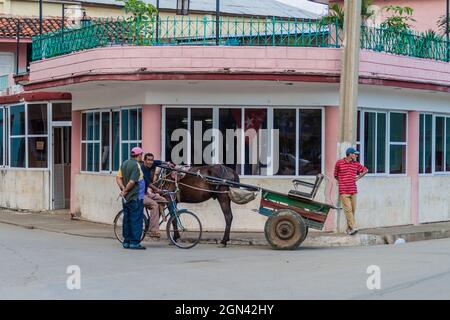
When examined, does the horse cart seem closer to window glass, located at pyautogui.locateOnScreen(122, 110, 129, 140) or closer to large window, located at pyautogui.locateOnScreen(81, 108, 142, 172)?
large window, located at pyautogui.locateOnScreen(81, 108, 142, 172)

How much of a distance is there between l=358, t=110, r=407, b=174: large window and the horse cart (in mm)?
4359

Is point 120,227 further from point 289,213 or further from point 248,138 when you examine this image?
point 248,138

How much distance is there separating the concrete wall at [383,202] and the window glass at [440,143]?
1.97 metres

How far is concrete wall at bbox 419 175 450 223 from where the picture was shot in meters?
21.5

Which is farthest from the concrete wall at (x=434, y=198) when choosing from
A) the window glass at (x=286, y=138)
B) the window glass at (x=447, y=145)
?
the window glass at (x=286, y=138)

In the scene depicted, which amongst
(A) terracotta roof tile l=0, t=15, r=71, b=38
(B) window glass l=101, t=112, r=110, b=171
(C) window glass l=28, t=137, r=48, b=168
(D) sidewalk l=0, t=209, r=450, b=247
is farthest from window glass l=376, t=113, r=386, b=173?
(A) terracotta roof tile l=0, t=15, r=71, b=38

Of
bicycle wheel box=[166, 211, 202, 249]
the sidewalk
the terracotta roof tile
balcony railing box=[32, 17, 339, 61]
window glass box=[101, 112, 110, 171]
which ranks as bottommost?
the sidewalk

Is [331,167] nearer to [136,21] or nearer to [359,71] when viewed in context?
[359,71]

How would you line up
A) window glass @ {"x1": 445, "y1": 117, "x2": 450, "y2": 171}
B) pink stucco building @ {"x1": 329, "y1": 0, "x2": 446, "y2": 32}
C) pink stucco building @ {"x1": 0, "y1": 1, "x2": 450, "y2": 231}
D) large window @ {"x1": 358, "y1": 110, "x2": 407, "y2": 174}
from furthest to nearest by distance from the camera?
pink stucco building @ {"x1": 329, "y1": 0, "x2": 446, "y2": 32}, window glass @ {"x1": 445, "y1": 117, "x2": 450, "y2": 171}, large window @ {"x1": 358, "y1": 110, "x2": 407, "y2": 174}, pink stucco building @ {"x1": 0, "y1": 1, "x2": 450, "y2": 231}

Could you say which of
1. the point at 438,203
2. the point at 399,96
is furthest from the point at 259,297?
the point at 438,203

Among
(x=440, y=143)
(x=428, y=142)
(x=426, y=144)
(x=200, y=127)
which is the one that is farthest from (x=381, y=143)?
(x=200, y=127)

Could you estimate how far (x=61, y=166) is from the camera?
2448cm
